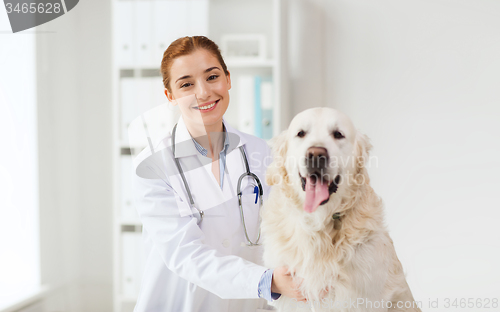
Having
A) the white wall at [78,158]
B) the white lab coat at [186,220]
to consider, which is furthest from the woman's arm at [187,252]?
the white wall at [78,158]

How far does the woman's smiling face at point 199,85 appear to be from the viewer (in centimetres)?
109

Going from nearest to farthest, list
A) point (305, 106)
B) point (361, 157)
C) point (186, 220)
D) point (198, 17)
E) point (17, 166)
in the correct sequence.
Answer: point (361, 157) < point (186, 220) < point (17, 166) < point (198, 17) < point (305, 106)

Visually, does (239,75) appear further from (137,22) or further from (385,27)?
(385,27)

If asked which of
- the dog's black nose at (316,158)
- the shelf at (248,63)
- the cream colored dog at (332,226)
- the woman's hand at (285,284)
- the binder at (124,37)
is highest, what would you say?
the binder at (124,37)

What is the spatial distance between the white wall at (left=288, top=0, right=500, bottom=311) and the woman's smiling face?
1.02 meters

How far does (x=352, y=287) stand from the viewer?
32.5 inches

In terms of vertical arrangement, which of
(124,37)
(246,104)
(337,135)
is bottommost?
(337,135)

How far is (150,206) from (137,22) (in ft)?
4.11

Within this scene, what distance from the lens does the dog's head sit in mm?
806

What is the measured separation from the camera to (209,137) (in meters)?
1.20

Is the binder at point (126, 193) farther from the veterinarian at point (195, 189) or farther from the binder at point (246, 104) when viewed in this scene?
the veterinarian at point (195, 189)

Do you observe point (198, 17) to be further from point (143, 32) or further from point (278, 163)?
point (278, 163)

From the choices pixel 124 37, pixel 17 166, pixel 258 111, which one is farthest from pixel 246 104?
pixel 17 166

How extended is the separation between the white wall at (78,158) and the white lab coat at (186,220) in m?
1.18
